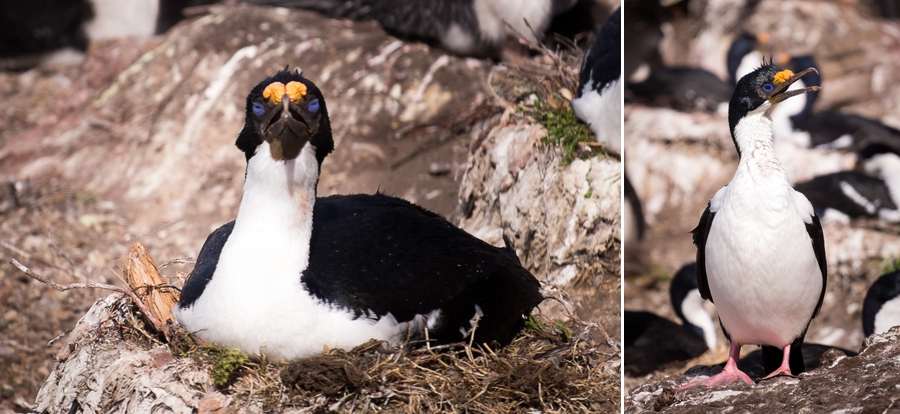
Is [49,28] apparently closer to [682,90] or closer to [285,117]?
[682,90]

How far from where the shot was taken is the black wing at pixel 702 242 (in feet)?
9.47

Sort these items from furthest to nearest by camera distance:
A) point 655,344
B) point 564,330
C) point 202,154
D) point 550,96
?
1. point 655,344
2. point 202,154
3. point 550,96
4. point 564,330

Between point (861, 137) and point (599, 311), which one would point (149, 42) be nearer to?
point (599, 311)

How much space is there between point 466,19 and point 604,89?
2.77 ft

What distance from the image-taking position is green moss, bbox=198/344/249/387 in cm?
251

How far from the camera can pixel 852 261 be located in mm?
5094

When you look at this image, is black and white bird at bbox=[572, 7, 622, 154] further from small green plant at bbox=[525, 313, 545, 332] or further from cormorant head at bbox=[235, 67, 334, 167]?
cormorant head at bbox=[235, 67, 334, 167]

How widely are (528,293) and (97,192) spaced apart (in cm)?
219

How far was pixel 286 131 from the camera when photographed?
2.45 meters

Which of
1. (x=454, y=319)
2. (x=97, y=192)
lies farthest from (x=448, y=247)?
(x=97, y=192)

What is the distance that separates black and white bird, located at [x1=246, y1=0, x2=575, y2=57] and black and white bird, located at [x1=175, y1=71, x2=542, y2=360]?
127cm

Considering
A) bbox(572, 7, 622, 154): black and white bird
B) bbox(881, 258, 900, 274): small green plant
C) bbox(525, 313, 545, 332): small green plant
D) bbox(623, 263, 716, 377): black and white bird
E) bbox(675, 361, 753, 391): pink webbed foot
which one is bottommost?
bbox(623, 263, 716, 377): black and white bird

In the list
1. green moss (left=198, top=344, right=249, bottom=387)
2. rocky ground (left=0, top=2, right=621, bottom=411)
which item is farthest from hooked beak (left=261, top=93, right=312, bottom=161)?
rocky ground (left=0, top=2, right=621, bottom=411)

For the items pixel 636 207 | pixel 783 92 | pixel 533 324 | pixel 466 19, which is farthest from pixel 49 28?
pixel 783 92
